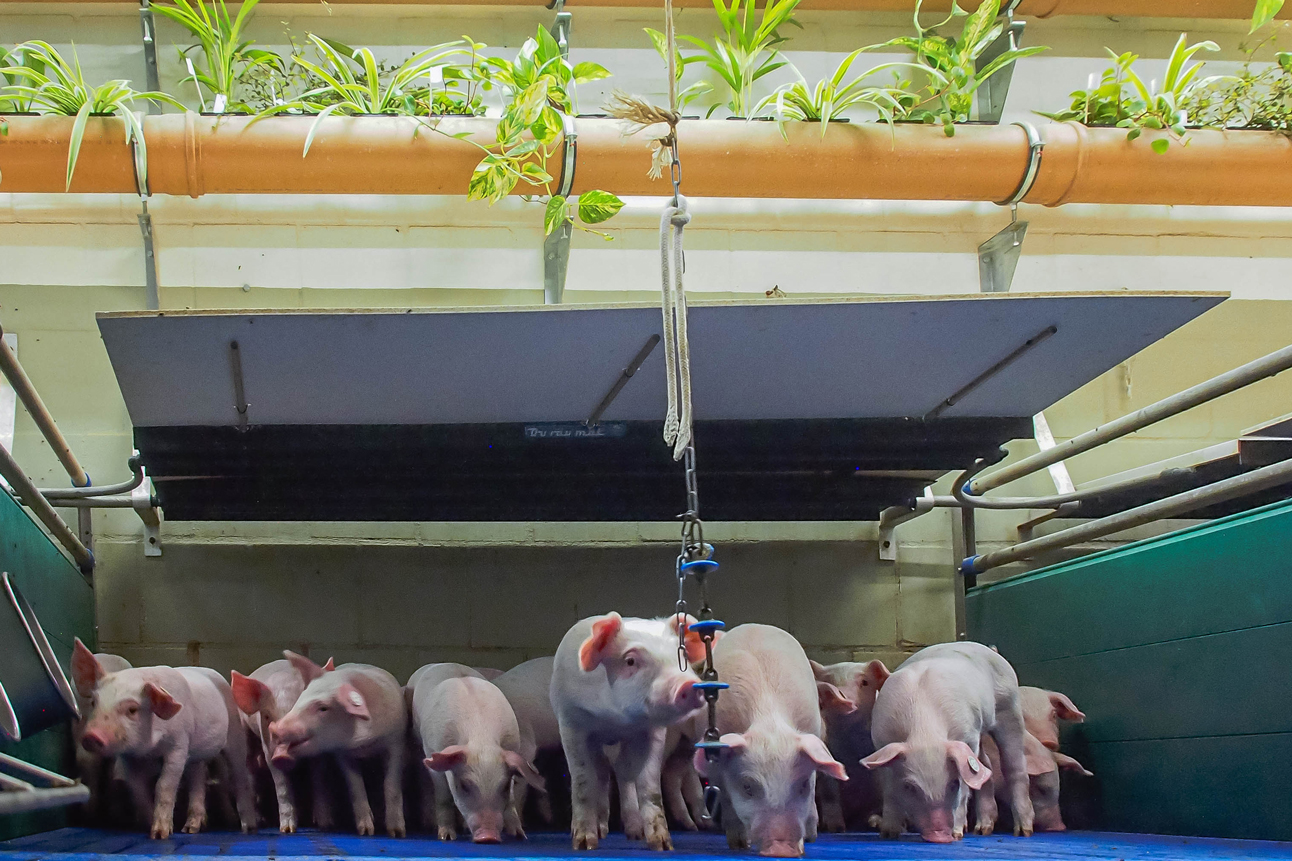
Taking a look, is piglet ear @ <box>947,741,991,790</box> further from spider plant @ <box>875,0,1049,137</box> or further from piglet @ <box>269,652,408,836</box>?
spider plant @ <box>875,0,1049,137</box>

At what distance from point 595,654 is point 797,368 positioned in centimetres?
109

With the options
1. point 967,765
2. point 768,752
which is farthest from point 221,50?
point 967,765

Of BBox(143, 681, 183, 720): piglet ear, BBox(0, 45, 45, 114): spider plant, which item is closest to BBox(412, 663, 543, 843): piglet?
BBox(143, 681, 183, 720): piglet ear

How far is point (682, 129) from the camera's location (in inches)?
187

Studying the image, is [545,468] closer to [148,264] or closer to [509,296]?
[509,296]

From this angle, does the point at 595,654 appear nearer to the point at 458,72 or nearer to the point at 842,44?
the point at 458,72

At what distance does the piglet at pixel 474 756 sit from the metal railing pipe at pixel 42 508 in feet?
4.39

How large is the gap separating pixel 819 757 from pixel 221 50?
158 inches

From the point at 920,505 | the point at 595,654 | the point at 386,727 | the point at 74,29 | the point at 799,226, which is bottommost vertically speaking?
the point at 386,727

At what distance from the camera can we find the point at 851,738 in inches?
159

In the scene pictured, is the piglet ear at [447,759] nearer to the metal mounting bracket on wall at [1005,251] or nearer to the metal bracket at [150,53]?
the metal mounting bracket on wall at [1005,251]

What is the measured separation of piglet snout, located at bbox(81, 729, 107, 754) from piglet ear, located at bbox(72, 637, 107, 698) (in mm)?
168

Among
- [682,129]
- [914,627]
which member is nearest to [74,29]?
[682,129]

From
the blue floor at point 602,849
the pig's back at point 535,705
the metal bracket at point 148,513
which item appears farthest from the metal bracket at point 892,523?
the metal bracket at point 148,513
